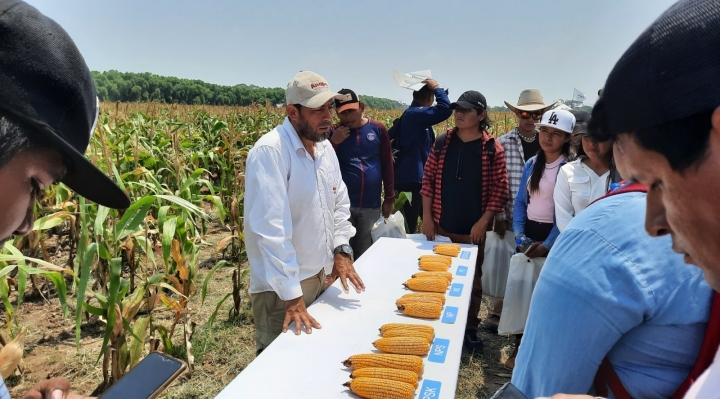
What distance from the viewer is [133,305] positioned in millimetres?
2668

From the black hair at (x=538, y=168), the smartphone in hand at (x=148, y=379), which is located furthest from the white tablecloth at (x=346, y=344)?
the black hair at (x=538, y=168)

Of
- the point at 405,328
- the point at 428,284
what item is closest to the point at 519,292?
the point at 428,284

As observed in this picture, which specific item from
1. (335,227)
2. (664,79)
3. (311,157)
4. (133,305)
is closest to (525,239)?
(335,227)

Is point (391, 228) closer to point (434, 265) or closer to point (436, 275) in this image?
Answer: point (434, 265)

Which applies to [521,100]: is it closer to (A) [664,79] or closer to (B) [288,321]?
(B) [288,321]

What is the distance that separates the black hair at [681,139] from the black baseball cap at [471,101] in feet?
10.2

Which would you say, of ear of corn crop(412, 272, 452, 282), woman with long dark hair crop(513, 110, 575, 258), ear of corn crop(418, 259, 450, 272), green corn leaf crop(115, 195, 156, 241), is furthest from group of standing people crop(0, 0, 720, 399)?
woman with long dark hair crop(513, 110, 575, 258)

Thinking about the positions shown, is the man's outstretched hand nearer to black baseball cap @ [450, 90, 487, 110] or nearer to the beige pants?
the beige pants

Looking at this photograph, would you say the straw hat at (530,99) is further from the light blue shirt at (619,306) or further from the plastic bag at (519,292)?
the light blue shirt at (619,306)

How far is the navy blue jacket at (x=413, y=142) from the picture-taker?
4.72 meters

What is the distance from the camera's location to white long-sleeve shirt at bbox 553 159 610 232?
289cm

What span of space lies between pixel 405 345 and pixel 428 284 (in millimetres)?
640

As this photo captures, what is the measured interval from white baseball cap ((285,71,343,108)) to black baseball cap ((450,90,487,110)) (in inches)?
57.6

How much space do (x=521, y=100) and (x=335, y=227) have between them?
3004 millimetres
